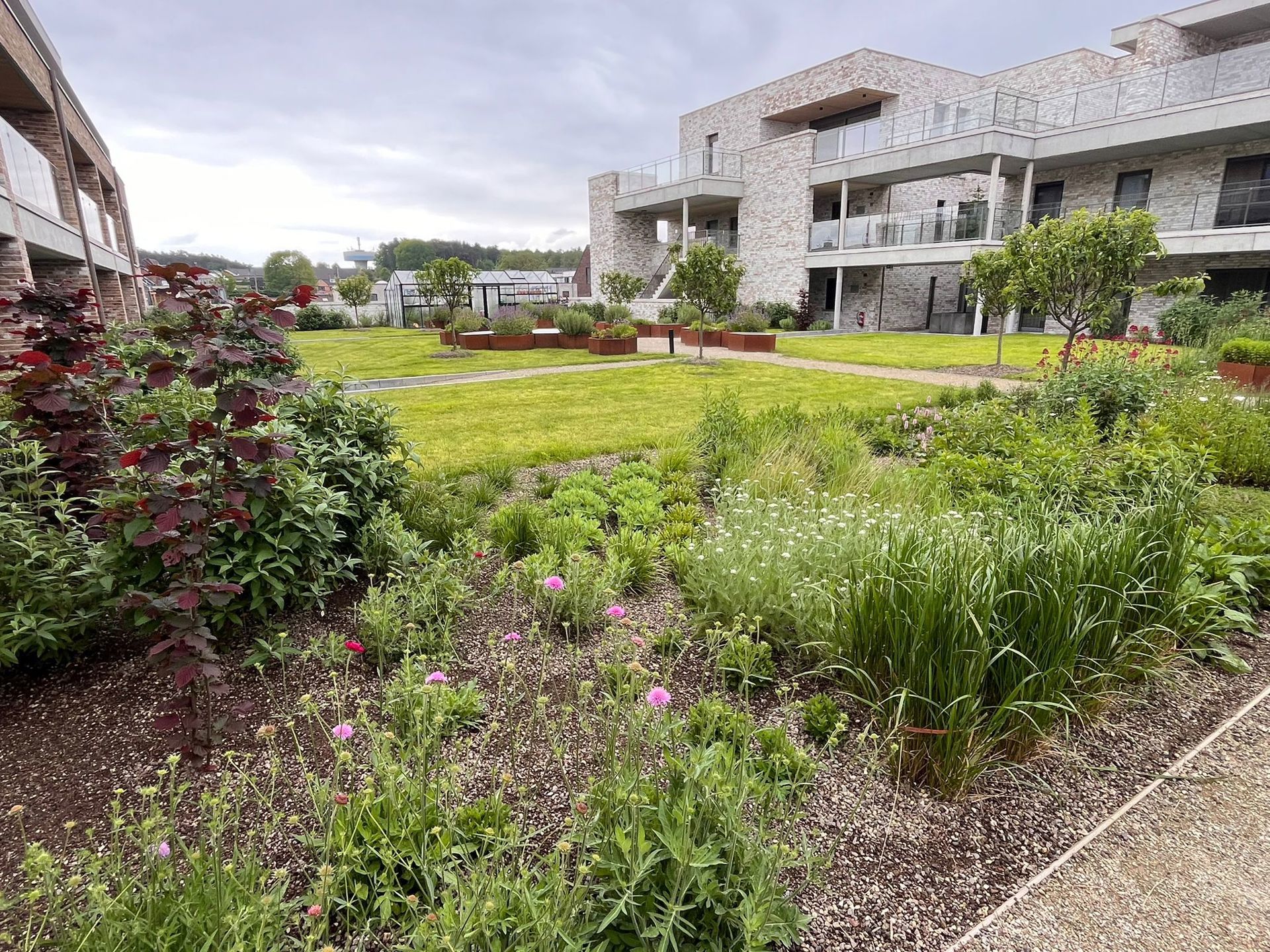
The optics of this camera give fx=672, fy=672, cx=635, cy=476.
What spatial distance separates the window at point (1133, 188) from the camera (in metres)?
21.8

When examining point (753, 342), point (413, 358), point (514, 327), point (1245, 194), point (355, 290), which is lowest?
point (413, 358)

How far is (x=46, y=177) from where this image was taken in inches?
527

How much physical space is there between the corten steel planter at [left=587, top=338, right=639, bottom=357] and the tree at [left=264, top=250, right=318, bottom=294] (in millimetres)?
68056

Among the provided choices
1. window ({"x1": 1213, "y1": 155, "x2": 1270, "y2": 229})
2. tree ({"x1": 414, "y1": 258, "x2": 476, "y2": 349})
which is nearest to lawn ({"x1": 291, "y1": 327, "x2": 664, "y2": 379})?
tree ({"x1": 414, "y1": 258, "x2": 476, "y2": 349})

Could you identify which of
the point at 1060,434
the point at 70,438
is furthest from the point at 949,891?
the point at 1060,434

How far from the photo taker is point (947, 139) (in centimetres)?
2119

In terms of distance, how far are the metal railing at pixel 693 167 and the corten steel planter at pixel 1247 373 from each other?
2240 cm

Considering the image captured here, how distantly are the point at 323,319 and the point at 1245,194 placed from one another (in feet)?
131

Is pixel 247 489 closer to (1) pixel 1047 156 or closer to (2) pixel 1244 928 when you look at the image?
(2) pixel 1244 928

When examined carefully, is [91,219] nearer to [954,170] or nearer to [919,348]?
[919,348]

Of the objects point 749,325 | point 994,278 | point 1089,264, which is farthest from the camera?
point 749,325

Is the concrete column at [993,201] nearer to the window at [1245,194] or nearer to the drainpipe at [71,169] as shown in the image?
the window at [1245,194]

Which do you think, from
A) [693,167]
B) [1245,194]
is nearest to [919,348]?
[1245,194]

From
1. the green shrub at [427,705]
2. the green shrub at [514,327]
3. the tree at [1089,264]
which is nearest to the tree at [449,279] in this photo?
the green shrub at [514,327]
